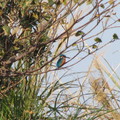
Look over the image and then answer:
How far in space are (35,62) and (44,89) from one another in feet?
1.17

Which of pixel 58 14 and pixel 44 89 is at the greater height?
pixel 58 14

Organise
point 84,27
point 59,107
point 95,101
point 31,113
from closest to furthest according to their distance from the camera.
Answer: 1. point 84,27
2. point 31,113
3. point 59,107
4. point 95,101

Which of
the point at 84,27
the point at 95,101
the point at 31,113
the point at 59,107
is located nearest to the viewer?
the point at 84,27

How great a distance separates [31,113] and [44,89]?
44 centimetres

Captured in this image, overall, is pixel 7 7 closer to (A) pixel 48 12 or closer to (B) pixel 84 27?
(A) pixel 48 12

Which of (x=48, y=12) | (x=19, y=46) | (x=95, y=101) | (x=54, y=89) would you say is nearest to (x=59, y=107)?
(x=54, y=89)

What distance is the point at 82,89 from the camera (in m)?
4.11

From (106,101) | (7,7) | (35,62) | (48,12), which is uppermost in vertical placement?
(7,7)

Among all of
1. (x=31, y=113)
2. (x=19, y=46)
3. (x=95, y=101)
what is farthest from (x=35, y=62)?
(x=95, y=101)

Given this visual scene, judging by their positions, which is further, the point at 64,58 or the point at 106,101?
the point at 106,101

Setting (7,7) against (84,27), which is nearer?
(84,27)

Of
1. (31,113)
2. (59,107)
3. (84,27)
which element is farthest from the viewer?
(59,107)

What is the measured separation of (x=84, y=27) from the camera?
11.3ft

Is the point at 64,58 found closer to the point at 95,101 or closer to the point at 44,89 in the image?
the point at 44,89
